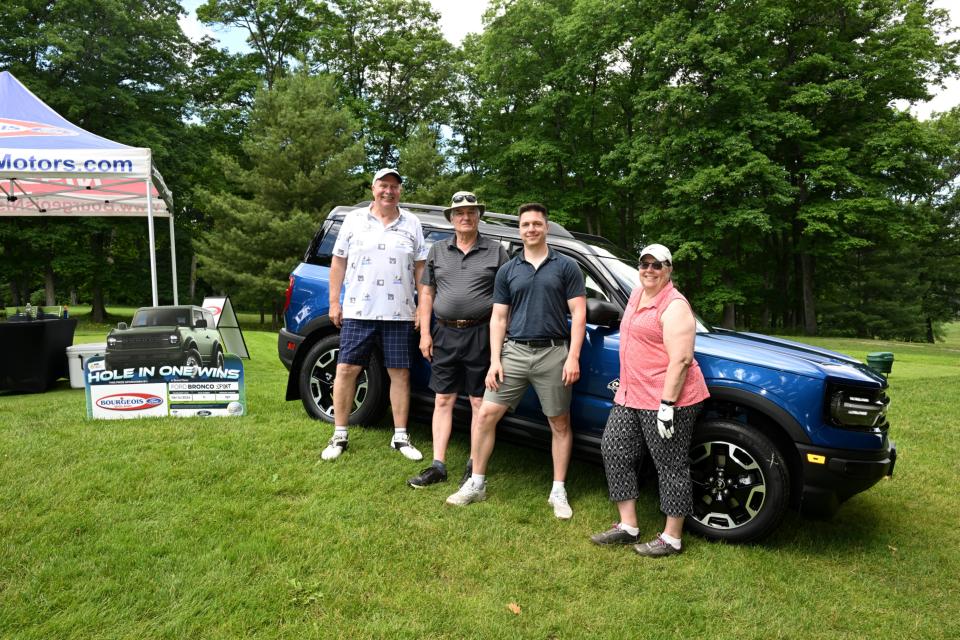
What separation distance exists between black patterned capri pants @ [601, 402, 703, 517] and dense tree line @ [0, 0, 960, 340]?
64.8 ft

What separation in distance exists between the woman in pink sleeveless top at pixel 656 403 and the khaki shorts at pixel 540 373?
0.33m

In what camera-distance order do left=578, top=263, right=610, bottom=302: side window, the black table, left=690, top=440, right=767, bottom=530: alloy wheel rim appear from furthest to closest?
the black table
left=578, top=263, right=610, bottom=302: side window
left=690, top=440, right=767, bottom=530: alloy wheel rim

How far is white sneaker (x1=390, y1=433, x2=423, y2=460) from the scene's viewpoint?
428cm

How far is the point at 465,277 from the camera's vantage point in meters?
3.82

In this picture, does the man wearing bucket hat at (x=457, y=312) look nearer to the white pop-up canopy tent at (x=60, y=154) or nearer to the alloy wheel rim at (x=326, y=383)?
the alloy wheel rim at (x=326, y=383)

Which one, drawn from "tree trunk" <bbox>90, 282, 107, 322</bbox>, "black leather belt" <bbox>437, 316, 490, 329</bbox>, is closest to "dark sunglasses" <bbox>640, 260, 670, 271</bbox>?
"black leather belt" <bbox>437, 316, 490, 329</bbox>

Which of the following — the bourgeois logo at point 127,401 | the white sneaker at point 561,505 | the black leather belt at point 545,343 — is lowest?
the white sneaker at point 561,505

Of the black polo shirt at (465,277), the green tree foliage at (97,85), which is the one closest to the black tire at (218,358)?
the black polo shirt at (465,277)

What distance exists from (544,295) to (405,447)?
5.60 feet

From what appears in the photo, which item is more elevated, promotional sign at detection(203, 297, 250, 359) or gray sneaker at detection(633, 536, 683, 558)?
promotional sign at detection(203, 297, 250, 359)

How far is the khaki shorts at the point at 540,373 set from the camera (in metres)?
3.50

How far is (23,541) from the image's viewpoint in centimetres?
291

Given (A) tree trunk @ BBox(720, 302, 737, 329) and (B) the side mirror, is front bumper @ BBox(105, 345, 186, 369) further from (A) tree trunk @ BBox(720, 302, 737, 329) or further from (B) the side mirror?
(A) tree trunk @ BBox(720, 302, 737, 329)

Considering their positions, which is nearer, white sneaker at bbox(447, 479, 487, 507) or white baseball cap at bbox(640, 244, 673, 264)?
white baseball cap at bbox(640, 244, 673, 264)
